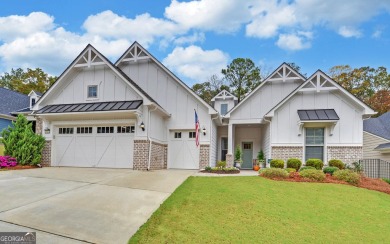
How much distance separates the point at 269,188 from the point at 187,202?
11.9ft

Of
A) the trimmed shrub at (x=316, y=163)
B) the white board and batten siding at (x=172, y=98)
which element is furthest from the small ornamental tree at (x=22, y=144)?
the trimmed shrub at (x=316, y=163)

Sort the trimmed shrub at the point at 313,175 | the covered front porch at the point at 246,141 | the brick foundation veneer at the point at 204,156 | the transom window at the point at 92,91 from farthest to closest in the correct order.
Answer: the covered front porch at the point at 246,141 < the brick foundation veneer at the point at 204,156 < the transom window at the point at 92,91 < the trimmed shrub at the point at 313,175

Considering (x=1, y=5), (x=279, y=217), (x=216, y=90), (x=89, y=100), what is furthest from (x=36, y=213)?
(x=216, y=90)

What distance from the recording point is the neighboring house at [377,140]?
57.8 ft

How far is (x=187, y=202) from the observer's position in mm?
7500

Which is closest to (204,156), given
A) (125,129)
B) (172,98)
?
(172,98)

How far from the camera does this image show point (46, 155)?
16.5 m

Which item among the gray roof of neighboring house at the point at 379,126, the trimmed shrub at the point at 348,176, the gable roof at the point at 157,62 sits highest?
the gable roof at the point at 157,62

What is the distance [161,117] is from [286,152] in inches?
320

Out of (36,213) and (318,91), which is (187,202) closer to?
(36,213)

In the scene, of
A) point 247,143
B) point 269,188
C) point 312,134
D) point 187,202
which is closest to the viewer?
point 187,202

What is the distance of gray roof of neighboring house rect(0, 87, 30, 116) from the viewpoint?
71.5 ft

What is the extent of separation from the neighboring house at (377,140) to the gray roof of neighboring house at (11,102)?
93.8ft
